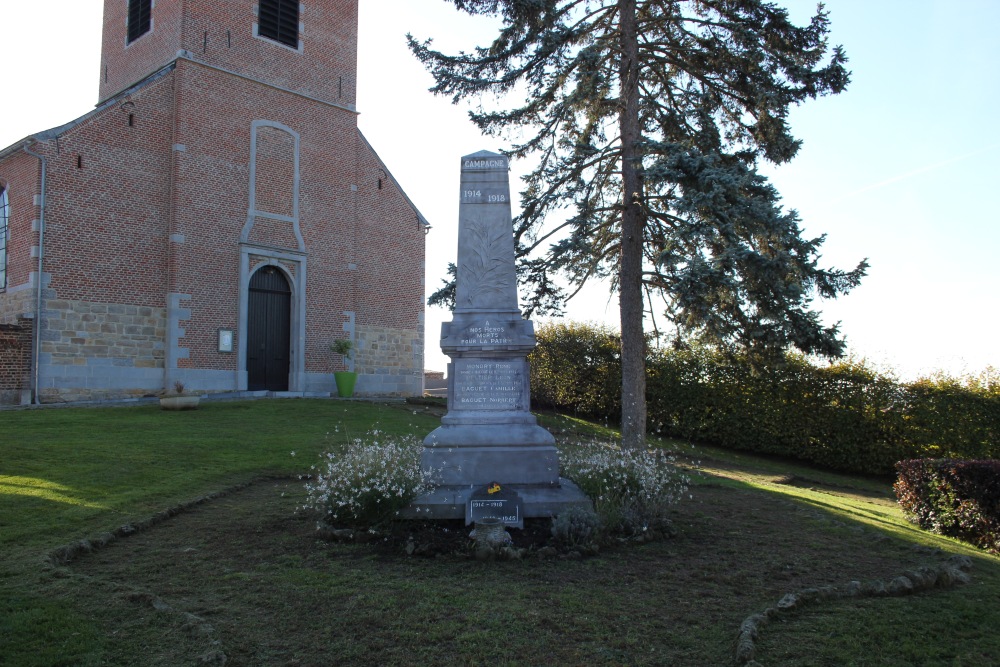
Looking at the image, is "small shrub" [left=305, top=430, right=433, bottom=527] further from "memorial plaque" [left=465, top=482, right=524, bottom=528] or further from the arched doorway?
the arched doorway

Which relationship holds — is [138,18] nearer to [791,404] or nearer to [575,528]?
[791,404]

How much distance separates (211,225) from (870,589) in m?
17.2

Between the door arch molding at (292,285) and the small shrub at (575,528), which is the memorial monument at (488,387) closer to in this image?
the small shrub at (575,528)

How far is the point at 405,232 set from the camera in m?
23.0

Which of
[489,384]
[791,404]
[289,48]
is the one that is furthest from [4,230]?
[791,404]

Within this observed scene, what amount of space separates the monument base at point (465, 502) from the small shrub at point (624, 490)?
19cm

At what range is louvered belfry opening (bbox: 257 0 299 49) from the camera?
20.1 metres

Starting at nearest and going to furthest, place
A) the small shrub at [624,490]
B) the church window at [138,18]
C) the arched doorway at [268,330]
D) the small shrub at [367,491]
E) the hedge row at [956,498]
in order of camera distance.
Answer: the small shrub at [367,491] → the small shrub at [624,490] → the hedge row at [956,498] → the arched doorway at [268,330] → the church window at [138,18]

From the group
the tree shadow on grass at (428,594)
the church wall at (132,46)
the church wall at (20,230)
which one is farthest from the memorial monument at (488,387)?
the church wall at (132,46)

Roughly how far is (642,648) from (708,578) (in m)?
1.55

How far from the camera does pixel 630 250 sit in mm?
13469

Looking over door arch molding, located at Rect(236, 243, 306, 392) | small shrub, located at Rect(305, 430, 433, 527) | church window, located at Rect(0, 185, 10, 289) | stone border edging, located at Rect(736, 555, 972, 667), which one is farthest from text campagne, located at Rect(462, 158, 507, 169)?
church window, located at Rect(0, 185, 10, 289)

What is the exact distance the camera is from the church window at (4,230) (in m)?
17.2

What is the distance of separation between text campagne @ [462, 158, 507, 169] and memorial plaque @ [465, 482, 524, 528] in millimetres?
3612
